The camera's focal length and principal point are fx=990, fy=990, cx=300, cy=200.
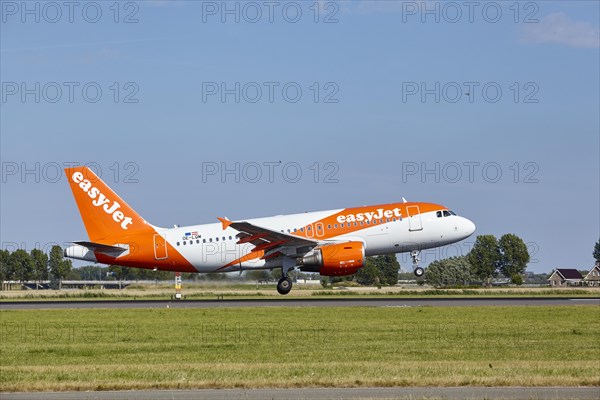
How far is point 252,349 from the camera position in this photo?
2892cm

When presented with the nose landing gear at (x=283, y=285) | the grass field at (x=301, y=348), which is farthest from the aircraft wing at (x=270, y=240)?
the grass field at (x=301, y=348)

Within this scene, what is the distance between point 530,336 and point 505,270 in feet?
319

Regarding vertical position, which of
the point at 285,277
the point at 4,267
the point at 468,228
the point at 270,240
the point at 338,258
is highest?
the point at 468,228

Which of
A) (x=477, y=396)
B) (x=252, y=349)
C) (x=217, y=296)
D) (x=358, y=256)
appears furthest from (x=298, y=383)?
(x=217, y=296)

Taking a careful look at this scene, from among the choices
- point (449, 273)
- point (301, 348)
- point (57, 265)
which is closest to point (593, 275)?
point (449, 273)

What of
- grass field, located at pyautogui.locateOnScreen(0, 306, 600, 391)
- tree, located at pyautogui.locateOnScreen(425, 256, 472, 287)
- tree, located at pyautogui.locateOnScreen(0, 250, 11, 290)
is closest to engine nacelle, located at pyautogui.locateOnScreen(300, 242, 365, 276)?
grass field, located at pyautogui.locateOnScreen(0, 306, 600, 391)

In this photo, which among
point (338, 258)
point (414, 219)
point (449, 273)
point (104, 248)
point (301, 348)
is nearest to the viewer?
point (301, 348)

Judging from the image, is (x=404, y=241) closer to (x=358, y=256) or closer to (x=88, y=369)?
(x=358, y=256)

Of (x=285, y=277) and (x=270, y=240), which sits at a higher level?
(x=270, y=240)

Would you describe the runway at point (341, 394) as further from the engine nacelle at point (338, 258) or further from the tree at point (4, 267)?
the tree at point (4, 267)

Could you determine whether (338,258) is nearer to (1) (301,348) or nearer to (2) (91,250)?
(2) (91,250)

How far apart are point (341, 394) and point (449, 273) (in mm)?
87475

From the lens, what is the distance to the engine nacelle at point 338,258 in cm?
5472

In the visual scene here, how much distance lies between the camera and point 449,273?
347 feet
